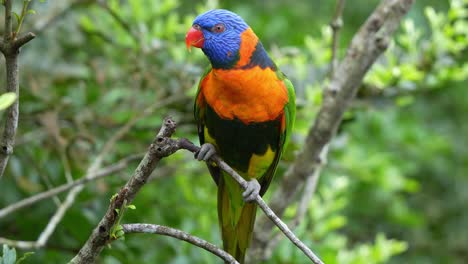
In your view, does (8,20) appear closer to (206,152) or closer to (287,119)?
(206,152)

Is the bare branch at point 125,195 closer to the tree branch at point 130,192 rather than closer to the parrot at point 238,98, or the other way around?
the tree branch at point 130,192

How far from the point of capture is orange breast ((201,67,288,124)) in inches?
104

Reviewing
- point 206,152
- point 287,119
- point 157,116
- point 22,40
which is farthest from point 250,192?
point 22,40

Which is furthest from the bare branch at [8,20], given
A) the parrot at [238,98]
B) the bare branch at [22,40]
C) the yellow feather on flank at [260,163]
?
the yellow feather on flank at [260,163]

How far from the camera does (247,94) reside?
8.59 feet

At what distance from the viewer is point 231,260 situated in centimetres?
182

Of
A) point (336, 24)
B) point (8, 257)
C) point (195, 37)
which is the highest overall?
point (336, 24)

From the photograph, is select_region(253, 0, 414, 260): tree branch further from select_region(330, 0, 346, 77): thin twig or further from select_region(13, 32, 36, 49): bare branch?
select_region(13, 32, 36, 49): bare branch

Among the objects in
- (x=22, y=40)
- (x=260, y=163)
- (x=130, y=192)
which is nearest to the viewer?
(x=22, y=40)

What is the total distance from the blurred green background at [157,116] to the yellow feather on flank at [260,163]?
378 mm

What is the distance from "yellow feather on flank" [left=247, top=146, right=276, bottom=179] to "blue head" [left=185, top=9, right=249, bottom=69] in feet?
1.42

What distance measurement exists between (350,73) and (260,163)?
53cm

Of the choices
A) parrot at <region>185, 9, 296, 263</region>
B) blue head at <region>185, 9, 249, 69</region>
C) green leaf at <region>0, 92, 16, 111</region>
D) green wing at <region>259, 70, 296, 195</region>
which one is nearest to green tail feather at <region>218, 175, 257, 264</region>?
parrot at <region>185, 9, 296, 263</region>

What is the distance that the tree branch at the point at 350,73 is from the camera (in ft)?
9.00
